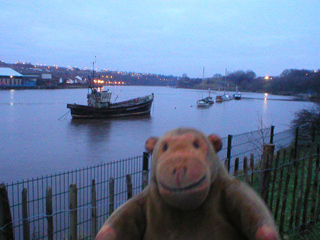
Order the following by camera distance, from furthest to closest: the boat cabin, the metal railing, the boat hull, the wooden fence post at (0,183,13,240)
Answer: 1. the boat cabin
2. the boat hull
3. the metal railing
4. the wooden fence post at (0,183,13,240)

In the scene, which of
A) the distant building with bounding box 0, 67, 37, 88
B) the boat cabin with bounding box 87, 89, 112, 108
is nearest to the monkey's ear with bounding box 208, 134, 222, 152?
the boat cabin with bounding box 87, 89, 112, 108

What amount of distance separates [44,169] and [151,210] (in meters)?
12.0

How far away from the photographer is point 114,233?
4.97ft

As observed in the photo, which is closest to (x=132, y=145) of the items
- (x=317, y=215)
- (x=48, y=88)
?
(x=317, y=215)

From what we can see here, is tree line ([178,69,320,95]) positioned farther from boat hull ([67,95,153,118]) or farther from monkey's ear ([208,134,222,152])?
monkey's ear ([208,134,222,152])

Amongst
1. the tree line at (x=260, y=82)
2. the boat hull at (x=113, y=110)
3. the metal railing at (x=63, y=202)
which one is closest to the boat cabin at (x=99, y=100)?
the boat hull at (x=113, y=110)

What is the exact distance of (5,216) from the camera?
371 centimetres

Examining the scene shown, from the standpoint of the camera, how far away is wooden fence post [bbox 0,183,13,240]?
3.57 meters

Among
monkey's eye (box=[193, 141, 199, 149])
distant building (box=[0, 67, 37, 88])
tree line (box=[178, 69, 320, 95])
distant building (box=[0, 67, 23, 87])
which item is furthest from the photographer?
distant building (box=[0, 67, 23, 87])

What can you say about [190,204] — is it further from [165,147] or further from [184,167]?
[165,147]

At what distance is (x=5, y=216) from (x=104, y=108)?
31480mm

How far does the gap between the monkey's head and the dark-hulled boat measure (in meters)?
33.3

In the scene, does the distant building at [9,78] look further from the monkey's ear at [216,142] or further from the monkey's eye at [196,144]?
the monkey's eye at [196,144]

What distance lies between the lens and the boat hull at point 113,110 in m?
34.1
